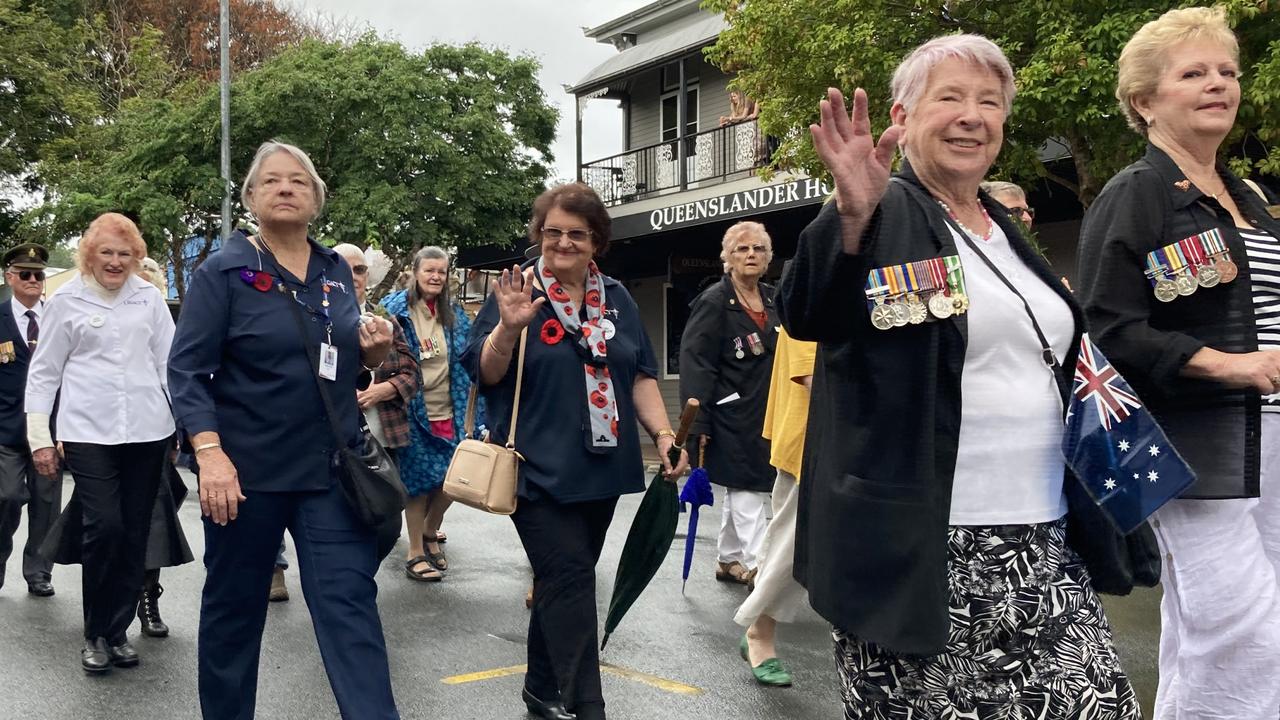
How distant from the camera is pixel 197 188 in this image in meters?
25.9

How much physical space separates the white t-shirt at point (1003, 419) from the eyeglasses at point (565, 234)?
6.97 feet

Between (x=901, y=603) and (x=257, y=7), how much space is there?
36094 mm

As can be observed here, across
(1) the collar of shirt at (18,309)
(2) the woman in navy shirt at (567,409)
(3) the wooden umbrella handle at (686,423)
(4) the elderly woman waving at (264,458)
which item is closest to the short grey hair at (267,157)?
(4) the elderly woman waving at (264,458)

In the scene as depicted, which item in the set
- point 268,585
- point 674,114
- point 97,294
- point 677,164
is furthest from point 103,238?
point 674,114

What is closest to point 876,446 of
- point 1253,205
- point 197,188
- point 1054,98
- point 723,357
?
point 1253,205

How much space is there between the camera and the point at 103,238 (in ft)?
18.4

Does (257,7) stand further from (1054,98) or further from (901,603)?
(901,603)

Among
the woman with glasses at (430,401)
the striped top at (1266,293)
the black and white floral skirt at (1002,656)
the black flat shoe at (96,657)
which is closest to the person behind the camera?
the black and white floral skirt at (1002,656)

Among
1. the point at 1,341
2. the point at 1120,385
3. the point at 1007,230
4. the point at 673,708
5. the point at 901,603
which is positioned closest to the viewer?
the point at 901,603

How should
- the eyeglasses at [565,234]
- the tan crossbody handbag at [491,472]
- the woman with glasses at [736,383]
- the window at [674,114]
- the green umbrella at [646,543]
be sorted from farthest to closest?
1. the window at [674,114]
2. the woman with glasses at [736,383]
3. the green umbrella at [646,543]
4. the eyeglasses at [565,234]
5. the tan crossbody handbag at [491,472]

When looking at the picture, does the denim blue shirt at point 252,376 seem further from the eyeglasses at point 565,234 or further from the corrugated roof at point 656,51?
the corrugated roof at point 656,51

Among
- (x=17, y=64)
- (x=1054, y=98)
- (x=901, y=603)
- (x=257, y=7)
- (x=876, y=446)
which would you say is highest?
(x=257, y=7)

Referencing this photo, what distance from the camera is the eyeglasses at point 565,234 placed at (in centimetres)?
448

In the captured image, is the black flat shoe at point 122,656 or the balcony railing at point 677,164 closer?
the black flat shoe at point 122,656
